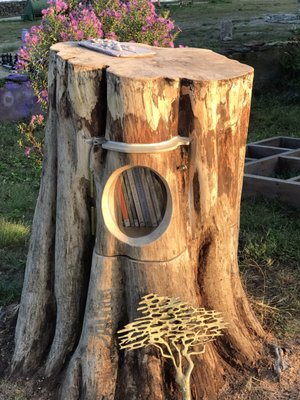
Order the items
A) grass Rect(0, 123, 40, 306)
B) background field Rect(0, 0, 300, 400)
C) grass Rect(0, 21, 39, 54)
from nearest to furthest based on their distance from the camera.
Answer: background field Rect(0, 0, 300, 400) < grass Rect(0, 123, 40, 306) < grass Rect(0, 21, 39, 54)

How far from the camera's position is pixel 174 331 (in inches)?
100

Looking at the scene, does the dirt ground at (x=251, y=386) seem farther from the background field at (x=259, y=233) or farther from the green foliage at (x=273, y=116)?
the green foliage at (x=273, y=116)

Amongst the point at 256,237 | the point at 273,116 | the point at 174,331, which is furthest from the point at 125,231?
the point at 273,116

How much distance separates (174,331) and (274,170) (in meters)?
4.16

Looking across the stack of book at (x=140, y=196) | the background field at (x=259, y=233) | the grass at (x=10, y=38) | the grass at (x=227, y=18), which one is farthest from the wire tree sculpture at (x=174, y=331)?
the grass at (x=10, y=38)

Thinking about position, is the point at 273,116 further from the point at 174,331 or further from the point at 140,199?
the point at 174,331

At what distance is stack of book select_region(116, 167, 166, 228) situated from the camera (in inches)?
104

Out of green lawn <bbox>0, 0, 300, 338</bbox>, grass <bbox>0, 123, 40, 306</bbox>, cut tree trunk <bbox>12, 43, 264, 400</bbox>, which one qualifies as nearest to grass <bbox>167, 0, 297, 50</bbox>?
green lawn <bbox>0, 0, 300, 338</bbox>

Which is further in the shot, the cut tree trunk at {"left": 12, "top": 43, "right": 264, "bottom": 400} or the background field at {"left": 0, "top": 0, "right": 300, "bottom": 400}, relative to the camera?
the background field at {"left": 0, "top": 0, "right": 300, "bottom": 400}

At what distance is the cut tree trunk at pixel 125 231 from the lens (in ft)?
7.99

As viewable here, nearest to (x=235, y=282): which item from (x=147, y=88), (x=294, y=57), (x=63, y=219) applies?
(x=63, y=219)

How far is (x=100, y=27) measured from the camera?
4680mm

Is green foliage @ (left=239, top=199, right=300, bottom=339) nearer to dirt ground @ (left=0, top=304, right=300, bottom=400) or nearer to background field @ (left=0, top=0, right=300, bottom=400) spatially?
background field @ (left=0, top=0, right=300, bottom=400)

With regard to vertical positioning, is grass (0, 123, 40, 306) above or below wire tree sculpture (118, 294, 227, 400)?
below
